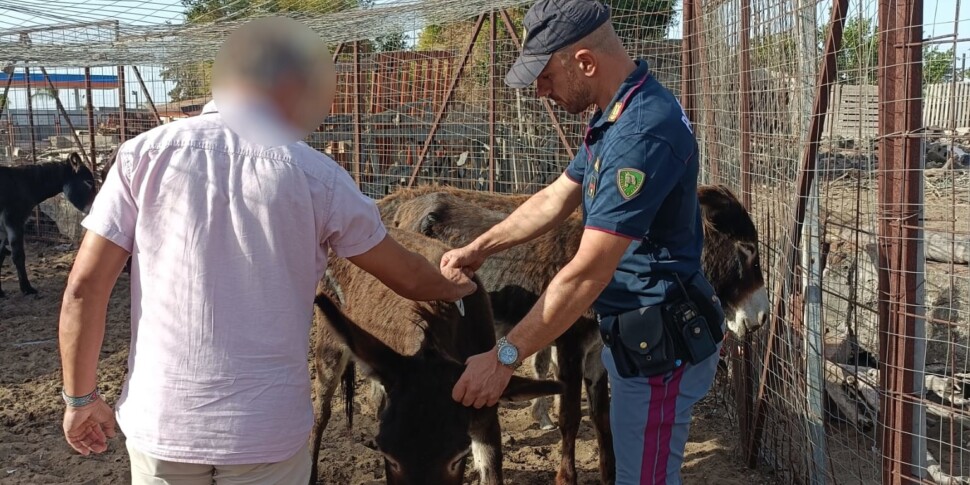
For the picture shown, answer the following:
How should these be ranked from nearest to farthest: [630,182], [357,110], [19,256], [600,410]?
[630,182], [600,410], [19,256], [357,110]

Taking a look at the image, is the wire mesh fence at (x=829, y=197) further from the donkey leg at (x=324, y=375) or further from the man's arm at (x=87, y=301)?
the man's arm at (x=87, y=301)

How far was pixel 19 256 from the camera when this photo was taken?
10.2m

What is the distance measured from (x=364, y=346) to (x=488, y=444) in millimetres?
819

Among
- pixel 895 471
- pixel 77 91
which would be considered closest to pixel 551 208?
pixel 895 471

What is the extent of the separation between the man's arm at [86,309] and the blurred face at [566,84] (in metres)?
1.45

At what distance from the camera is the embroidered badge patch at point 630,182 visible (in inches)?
89.2

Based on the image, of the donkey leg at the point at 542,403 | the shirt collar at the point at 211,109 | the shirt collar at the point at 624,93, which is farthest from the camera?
the donkey leg at the point at 542,403

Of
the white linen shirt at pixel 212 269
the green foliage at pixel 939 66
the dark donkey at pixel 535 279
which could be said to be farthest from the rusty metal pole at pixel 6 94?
the green foliage at pixel 939 66

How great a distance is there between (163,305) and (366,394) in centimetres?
429

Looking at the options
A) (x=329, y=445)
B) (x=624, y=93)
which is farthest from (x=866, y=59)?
(x=329, y=445)

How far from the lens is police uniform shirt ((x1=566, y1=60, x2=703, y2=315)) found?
2.28 m

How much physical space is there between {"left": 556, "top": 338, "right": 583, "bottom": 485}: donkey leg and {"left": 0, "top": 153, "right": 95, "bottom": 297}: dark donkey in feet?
27.8

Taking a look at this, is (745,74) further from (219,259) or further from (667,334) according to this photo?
(219,259)

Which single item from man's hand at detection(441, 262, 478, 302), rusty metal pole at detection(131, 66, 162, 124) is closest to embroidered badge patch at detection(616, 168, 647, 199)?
man's hand at detection(441, 262, 478, 302)
